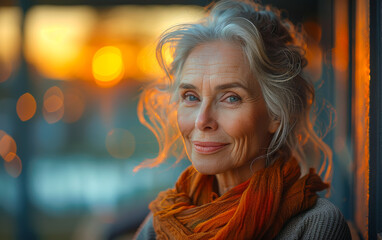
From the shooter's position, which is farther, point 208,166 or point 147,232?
point 147,232

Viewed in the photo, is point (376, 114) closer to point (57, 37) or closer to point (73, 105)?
point (73, 105)

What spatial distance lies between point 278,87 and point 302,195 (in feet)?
1.33

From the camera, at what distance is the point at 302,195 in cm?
143

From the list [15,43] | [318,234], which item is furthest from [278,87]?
[15,43]

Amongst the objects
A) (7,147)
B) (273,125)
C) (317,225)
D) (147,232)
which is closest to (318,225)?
(317,225)

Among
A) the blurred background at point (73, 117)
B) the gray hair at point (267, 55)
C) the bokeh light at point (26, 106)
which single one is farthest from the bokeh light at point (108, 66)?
the gray hair at point (267, 55)

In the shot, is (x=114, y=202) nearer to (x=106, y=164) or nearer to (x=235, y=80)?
(x=106, y=164)

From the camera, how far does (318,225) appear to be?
1.40 metres

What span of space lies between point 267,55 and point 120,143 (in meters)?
2.56

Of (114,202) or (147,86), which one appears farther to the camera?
(114,202)

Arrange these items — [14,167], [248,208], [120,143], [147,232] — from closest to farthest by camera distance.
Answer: [248,208] → [147,232] → [120,143] → [14,167]

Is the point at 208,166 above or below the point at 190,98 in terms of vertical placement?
below

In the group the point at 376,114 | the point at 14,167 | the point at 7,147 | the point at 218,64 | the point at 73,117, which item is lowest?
the point at 14,167

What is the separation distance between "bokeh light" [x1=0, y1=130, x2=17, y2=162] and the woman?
2.90 m
